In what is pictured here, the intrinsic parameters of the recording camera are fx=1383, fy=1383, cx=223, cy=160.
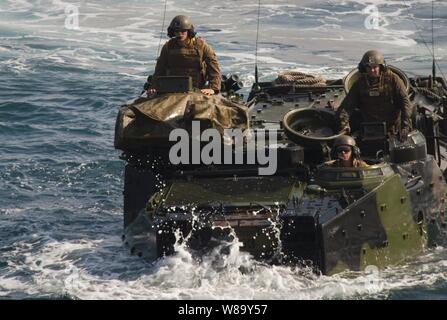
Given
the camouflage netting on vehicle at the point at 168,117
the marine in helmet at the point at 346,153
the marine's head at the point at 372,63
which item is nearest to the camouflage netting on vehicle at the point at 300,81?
the marine's head at the point at 372,63

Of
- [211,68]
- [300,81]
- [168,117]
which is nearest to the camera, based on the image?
[168,117]

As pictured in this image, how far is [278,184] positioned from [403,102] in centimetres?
251

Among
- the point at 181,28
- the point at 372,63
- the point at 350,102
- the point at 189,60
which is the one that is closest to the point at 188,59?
the point at 189,60

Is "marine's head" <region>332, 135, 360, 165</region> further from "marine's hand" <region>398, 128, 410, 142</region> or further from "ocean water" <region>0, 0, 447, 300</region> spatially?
"ocean water" <region>0, 0, 447, 300</region>

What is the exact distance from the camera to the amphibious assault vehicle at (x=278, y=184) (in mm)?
17734

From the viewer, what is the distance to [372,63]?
20.1m

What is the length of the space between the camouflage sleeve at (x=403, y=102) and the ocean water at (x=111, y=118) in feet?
6.88

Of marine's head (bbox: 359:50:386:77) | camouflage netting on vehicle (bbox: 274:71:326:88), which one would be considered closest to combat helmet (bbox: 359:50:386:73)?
marine's head (bbox: 359:50:386:77)

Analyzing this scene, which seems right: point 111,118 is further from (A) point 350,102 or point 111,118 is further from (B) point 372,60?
(B) point 372,60

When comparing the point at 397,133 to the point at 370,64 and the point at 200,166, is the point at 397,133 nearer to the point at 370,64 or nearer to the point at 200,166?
the point at 370,64

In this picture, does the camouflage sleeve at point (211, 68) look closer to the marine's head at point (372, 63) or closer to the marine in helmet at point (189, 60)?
the marine in helmet at point (189, 60)
